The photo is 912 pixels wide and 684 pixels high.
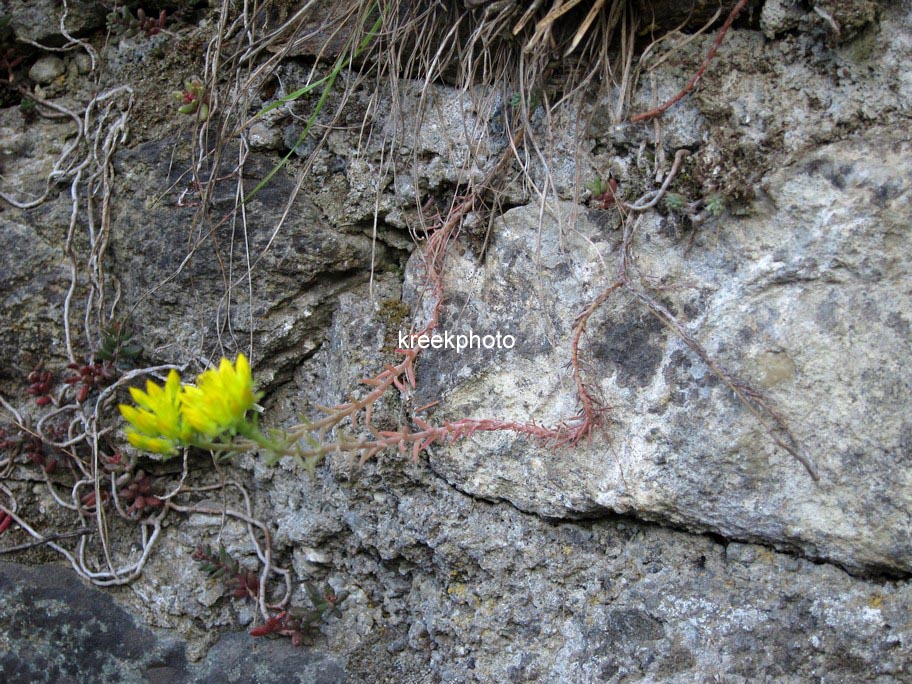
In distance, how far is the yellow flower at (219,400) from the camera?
1.18 m

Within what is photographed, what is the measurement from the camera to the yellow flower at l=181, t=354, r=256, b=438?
1181 mm

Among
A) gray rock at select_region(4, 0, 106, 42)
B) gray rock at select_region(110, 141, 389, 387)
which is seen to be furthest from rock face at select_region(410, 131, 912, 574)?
gray rock at select_region(4, 0, 106, 42)

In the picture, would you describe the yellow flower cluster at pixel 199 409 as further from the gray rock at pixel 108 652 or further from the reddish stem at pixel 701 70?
the reddish stem at pixel 701 70

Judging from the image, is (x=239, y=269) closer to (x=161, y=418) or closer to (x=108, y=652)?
(x=161, y=418)

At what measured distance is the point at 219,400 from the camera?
1180 millimetres

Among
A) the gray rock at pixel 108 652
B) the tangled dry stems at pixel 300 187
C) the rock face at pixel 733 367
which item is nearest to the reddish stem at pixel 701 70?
the tangled dry stems at pixel 300 187

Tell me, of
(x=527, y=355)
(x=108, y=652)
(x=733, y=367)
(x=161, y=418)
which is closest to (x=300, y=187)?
(x=527, y=355)

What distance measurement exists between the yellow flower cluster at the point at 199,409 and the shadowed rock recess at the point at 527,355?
→ 0.66 m

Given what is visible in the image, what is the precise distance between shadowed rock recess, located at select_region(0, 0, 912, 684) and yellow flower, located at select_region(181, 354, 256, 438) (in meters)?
0.68

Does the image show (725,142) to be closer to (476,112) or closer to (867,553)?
(476,112)

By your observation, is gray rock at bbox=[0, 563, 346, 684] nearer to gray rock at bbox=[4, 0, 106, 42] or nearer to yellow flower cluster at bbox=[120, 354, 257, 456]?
yellow flower cluster at bbox=[120, 354, 257, 456]

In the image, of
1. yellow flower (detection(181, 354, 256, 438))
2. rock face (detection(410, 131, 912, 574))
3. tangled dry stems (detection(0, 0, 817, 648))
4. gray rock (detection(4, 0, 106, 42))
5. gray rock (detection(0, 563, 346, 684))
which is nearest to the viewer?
yellow flower (detection(181, 354, 256, 438))

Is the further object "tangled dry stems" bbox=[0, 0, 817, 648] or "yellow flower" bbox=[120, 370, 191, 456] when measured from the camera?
"tangled dry stems" bbox=[0, 0, 817, 648]

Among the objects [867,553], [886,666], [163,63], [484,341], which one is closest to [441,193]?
[484,341]
